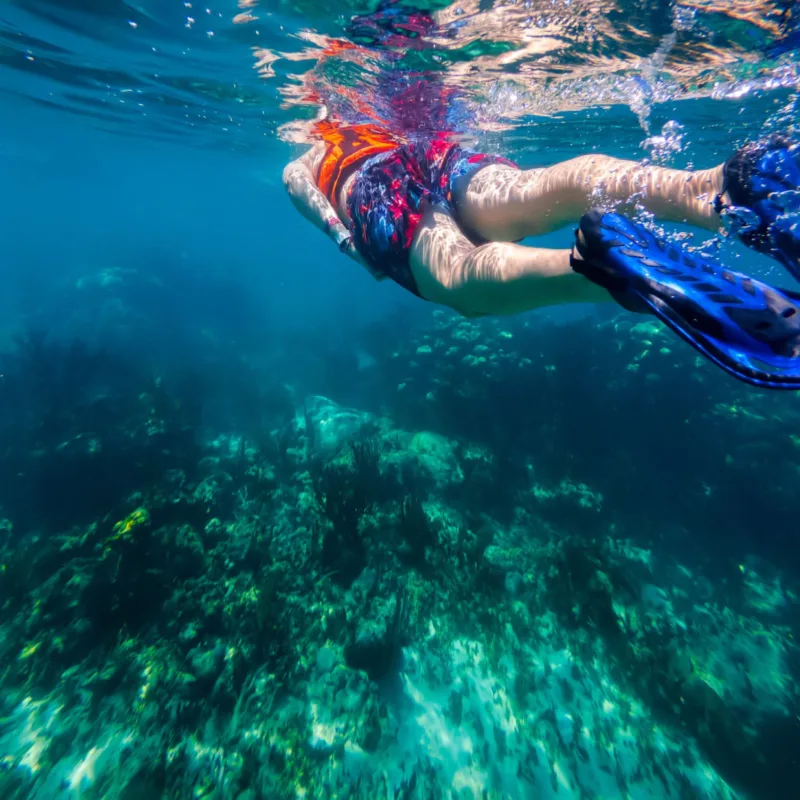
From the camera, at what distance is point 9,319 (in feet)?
71.9

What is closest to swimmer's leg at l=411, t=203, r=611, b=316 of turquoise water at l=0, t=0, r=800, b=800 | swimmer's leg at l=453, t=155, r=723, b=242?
swimmer's leg at l=453, t=155, r=723, b=242

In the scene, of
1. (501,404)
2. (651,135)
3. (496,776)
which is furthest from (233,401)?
(651,135)

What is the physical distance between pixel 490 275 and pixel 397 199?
1616 mm

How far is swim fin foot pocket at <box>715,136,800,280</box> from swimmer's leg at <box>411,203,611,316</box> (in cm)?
120

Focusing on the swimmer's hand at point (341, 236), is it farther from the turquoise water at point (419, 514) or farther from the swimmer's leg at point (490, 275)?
the turquoise water at point (419, 514)

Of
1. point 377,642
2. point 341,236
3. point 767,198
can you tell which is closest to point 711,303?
point 767,198

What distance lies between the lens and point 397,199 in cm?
351

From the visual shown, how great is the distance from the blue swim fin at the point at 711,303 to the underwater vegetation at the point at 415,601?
5.13 m

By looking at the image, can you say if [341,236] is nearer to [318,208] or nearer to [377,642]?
[318,208]

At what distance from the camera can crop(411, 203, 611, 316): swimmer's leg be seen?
84.3 inches

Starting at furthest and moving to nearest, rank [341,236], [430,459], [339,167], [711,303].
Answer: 1. [430,459]
2. [339,167]
3. [341,236]
4. [711,303]

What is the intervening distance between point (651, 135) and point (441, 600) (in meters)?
17.7

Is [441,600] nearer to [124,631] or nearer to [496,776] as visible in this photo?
[496,776]

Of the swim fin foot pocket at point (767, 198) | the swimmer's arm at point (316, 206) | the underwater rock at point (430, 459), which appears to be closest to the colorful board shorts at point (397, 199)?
the swimmer's arm at point (316, 206)
